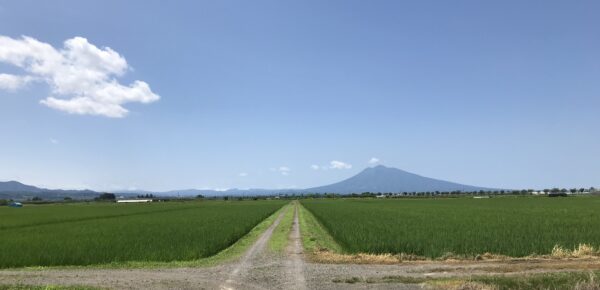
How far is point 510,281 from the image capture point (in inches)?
448

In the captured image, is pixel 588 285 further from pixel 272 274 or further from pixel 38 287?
pixel 38 287

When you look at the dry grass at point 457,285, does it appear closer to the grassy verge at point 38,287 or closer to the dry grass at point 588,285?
the dry grass at point 588,285

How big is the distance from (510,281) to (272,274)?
20.6ft

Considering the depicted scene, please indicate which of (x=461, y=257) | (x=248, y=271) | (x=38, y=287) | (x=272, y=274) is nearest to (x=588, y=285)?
(x=461, y=257)

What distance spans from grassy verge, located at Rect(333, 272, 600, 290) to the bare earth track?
34cm

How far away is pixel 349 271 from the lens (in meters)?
13.8

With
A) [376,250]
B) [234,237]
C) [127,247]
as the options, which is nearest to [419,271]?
[376,250]

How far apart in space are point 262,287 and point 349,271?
318 centimetres

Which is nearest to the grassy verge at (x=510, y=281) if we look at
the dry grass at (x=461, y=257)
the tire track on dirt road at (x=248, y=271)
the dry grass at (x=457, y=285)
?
the dry grass at (x=457, y=285)

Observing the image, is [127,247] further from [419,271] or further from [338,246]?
[419,271]

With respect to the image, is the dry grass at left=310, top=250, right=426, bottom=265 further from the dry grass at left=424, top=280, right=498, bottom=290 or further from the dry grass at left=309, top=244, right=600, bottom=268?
the dry grass at left=424, top=280, right=498, bottom=290

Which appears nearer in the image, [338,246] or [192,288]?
[192,288]

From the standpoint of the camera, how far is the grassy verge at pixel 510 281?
428 inches

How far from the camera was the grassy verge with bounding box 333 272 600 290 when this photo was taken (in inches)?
428
